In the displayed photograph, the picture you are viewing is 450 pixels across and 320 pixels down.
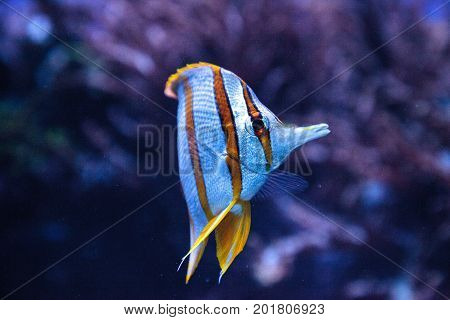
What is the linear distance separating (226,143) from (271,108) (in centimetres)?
48

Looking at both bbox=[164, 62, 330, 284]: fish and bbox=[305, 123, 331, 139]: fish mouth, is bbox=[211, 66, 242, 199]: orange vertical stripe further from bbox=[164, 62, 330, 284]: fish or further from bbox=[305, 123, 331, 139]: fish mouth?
bbox=[305, 123, 331, 139]: fish mouth

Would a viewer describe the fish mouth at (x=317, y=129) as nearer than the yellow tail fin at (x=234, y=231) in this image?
Yes

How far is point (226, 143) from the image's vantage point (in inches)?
40.0

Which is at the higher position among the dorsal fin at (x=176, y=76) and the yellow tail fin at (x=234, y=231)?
the dorsal fin at (x=176, y=76)

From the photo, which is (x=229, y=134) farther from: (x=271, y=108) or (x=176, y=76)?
(x=271, y=108)

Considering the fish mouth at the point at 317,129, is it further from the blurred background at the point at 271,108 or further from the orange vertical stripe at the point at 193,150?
the blurred background at the point at 271,108

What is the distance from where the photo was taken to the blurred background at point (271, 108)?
1.43m

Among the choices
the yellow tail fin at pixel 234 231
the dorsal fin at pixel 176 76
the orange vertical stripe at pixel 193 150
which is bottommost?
the yellow tail fin at pixel 234 231

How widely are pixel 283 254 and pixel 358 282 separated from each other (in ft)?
1.11

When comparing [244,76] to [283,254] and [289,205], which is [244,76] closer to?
[289,205]

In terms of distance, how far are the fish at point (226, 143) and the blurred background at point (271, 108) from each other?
1.16ft

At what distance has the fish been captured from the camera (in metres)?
0.99

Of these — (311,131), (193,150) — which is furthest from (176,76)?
(311,131)

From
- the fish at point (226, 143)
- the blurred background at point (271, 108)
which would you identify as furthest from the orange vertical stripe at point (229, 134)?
the blurred background at point (271, 108)
